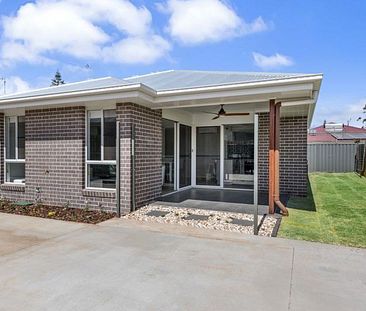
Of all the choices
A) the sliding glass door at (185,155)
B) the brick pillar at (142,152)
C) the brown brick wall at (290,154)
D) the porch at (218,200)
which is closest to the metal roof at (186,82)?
the brick pillar at (142,152)

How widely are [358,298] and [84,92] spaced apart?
6594 millimetres

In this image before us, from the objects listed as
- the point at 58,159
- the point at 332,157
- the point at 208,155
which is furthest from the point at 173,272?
the point at 332,157

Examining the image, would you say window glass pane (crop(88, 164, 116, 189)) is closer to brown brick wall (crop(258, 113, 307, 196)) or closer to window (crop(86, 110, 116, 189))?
window (crop(86, 110, 116, 189))

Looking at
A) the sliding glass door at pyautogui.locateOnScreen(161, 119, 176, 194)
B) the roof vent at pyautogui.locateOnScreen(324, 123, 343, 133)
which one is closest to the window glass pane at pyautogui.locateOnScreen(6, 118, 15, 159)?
the sliding glass door at pyautogui.locateOnScreen(161, 119, 176, 194)

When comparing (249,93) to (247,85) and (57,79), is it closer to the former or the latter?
(247,85)

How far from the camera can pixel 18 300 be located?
3.48 m

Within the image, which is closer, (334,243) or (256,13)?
(334,243)

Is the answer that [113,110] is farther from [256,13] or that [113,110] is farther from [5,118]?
[256,13]

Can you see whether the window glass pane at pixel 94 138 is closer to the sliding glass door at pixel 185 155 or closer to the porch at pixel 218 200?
the porch at pixel 218 200

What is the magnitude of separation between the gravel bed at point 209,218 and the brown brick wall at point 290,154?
3869mm

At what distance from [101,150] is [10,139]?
3716 mm

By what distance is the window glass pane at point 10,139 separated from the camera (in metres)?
10.1

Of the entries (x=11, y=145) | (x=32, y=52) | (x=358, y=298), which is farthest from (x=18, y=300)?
(x=32, y=52)

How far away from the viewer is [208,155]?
12.1 metres
